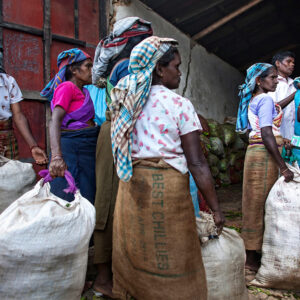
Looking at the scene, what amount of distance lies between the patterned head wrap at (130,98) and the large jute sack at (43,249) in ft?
1.18

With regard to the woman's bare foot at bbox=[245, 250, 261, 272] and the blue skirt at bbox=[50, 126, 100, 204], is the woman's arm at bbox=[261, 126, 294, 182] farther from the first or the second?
the blue skirt at bbox=[50, 126, 100, 204]

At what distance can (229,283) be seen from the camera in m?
1.70

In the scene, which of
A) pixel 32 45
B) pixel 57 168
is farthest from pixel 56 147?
pixel 32 45

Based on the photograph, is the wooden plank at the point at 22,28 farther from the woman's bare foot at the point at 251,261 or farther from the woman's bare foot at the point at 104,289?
the woman's bare foot at the point at 251,261

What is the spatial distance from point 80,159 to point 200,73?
15.3ft

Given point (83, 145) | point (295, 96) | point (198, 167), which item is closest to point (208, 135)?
point (295, 96)

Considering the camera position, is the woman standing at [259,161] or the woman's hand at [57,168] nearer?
the woman's hand at [57,168]

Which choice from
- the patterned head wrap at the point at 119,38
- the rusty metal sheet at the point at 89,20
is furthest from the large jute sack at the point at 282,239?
the rusty metal sheet at the point at 89,20

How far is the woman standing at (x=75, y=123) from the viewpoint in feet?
6.66

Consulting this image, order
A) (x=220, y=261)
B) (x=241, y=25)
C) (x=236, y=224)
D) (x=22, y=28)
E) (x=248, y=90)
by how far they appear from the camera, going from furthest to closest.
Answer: (x=241, y=25), (x=236, y=224), (x=22, y=28), (x=248, y=90), (x=220, y=261)

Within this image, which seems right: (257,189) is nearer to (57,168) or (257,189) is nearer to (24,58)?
(57,168)

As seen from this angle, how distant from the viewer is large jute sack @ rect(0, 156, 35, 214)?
2191 millimetres

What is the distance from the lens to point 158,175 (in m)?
1.45

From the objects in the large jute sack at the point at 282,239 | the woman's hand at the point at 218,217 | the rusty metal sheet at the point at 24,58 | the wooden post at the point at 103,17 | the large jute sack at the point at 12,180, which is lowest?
the large jute sack at the point at 282,239
